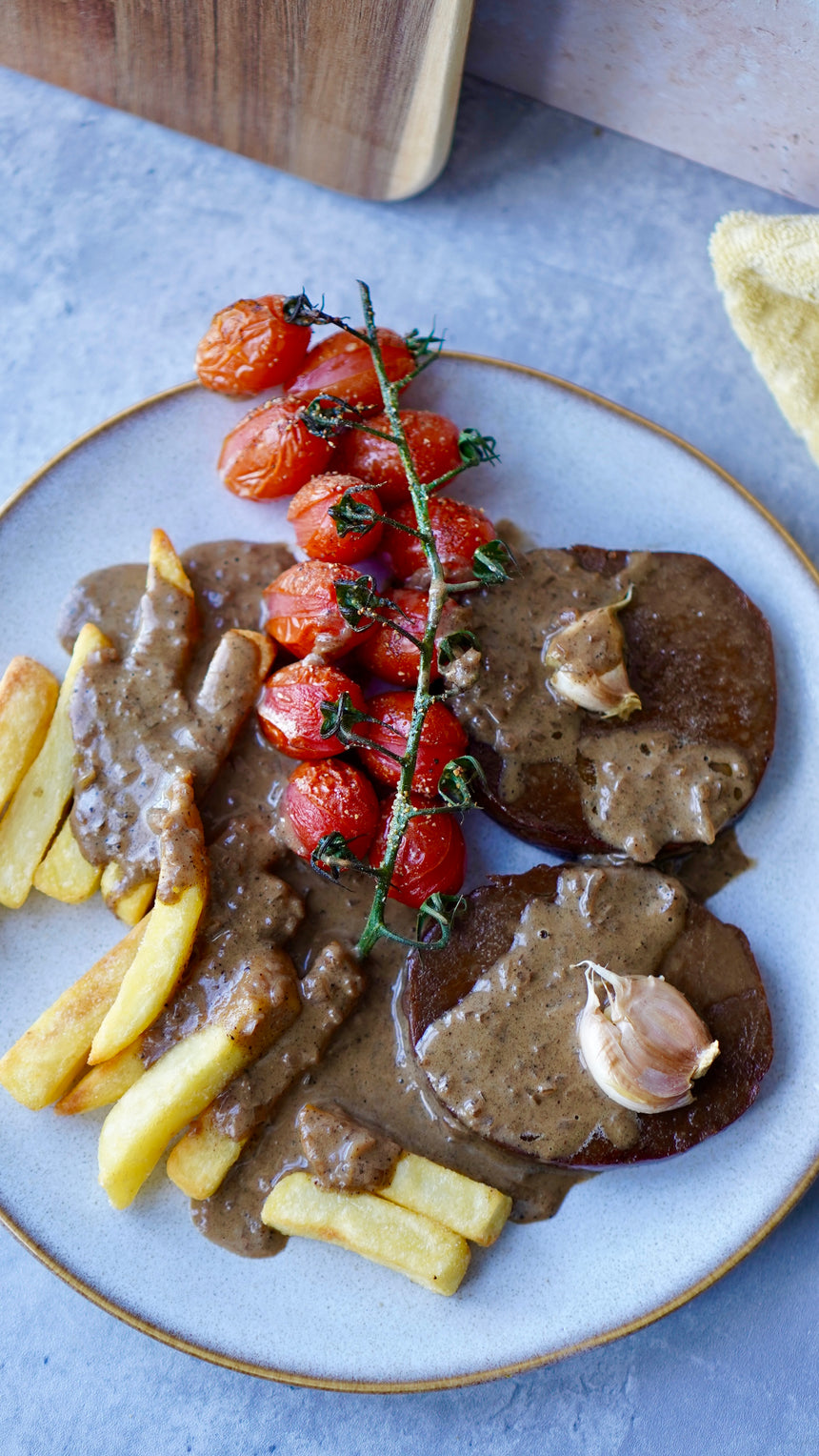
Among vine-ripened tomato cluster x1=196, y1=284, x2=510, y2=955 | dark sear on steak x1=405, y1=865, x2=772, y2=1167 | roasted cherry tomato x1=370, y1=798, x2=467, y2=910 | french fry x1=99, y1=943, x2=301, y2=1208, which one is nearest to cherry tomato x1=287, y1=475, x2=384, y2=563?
vine-ripened tomato cluster x1=196, y1=284, x2=510, y2=955

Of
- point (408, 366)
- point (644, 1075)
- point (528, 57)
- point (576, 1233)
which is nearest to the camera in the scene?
point (644, 1075)

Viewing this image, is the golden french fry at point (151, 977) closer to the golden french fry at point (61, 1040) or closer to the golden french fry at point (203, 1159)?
Answer: the golden french fry at point (61, 1040)

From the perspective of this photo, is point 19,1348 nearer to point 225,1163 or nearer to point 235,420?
point 225,1163

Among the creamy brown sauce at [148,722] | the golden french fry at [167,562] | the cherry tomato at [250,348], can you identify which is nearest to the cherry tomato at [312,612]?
the creamy brown sauce at [148,722]

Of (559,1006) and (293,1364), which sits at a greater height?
(559,1006)

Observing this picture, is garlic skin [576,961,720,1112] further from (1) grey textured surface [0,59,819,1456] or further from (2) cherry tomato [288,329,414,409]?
(2) cherry tomato [288,329,414,409]

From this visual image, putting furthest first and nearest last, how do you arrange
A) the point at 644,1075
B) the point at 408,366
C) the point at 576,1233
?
the point at 408,366
the point at 576,1233
the point at 644,1075

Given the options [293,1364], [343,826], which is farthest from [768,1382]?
[343,826]

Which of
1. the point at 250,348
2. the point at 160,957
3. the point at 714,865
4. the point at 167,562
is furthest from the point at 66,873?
the point at 714,865
